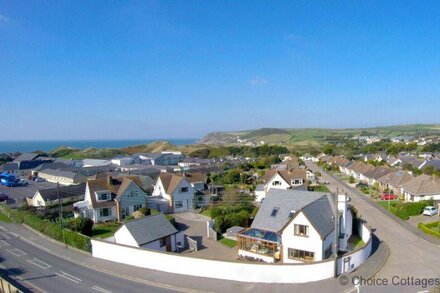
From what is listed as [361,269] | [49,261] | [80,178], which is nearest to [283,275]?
[361,269]

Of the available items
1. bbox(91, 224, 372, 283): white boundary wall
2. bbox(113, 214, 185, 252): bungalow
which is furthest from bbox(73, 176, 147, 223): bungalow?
bbox(91, 224, 372, 283): white boundary wall

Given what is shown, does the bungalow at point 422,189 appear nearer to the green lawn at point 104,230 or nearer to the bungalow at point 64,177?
the green lawn at point 104,230

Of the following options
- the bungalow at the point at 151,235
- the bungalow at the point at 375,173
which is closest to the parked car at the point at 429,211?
the bungalow at the point at 375,173

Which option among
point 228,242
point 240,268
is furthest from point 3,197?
point 240,268

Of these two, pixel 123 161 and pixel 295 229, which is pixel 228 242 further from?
pixel 123 161

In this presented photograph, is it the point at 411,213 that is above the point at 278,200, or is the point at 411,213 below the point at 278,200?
below

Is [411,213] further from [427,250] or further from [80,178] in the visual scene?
[80,178]
